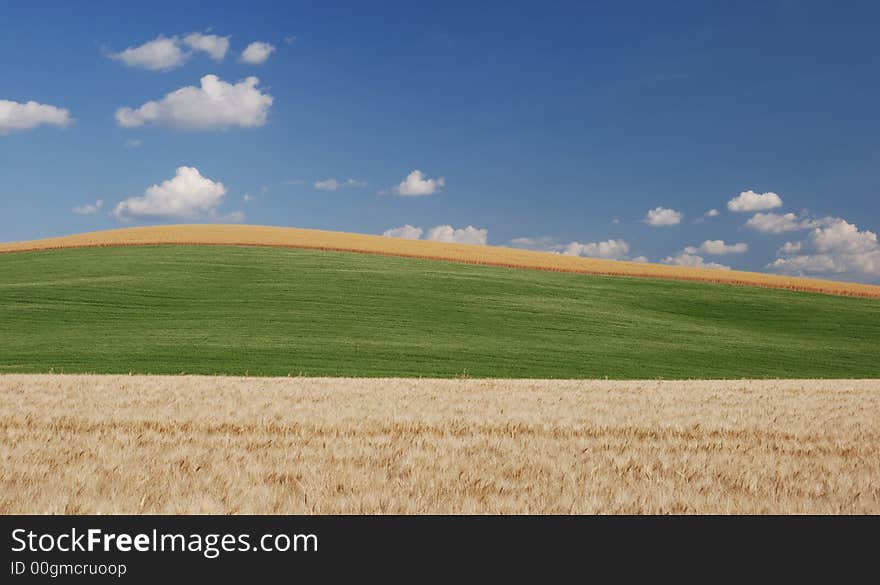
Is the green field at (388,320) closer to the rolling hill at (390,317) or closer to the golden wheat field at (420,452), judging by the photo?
the rolling hill at (390,317)

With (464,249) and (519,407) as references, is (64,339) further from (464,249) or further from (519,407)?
(464,249)

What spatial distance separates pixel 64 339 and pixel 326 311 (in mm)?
12610

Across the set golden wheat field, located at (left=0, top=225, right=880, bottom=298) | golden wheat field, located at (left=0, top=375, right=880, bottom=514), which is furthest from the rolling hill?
golden wheat field, located at (left=0, top=375, right=880, bottom=514)

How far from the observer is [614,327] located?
40.2 metres

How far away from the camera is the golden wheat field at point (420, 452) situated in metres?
6.59

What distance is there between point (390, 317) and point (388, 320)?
732 mm

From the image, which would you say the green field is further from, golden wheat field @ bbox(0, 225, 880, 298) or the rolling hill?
golden wheat field @ bbox(0, 225, 880, 298)

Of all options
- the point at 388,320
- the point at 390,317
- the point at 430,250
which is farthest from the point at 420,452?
the point at 430,250

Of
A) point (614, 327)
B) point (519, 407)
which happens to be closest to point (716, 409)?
point (519, 407)

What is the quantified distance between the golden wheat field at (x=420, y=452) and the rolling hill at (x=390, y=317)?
12.2 m

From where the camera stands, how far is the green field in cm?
2902

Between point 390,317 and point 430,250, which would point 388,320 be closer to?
point 390,317

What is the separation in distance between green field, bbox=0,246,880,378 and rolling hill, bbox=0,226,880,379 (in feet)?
0.48

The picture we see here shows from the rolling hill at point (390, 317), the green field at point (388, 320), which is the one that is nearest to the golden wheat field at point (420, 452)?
the green field at point (388, 320)
